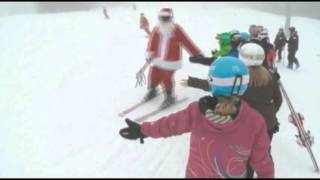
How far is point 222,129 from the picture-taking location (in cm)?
218

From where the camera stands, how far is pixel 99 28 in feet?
45.9

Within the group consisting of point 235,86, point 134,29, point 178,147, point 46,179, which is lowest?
point 134,29

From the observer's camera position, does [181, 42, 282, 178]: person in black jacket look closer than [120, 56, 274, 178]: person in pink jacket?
No

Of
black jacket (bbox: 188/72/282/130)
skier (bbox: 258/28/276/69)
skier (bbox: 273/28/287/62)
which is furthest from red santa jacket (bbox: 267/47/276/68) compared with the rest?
black jacket (bbox: 188/72/282/130)

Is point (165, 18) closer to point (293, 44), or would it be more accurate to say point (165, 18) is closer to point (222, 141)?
point (293, 44)

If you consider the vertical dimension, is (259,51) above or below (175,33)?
above

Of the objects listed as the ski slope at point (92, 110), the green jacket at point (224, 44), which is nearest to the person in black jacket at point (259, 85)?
the ski slope at point (92, 110)

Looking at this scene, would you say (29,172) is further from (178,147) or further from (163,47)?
(163,47)

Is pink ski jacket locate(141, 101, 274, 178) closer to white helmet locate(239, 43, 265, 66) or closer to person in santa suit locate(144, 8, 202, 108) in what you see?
white helmet locate(239, 43, 265, 66)

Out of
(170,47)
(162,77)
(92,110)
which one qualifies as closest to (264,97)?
(170,47)

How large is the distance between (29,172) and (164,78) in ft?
11.5

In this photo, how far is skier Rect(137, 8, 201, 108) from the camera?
5.66 m

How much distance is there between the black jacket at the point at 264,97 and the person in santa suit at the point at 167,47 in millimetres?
2416

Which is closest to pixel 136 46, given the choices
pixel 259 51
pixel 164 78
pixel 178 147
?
pixel 164 78
